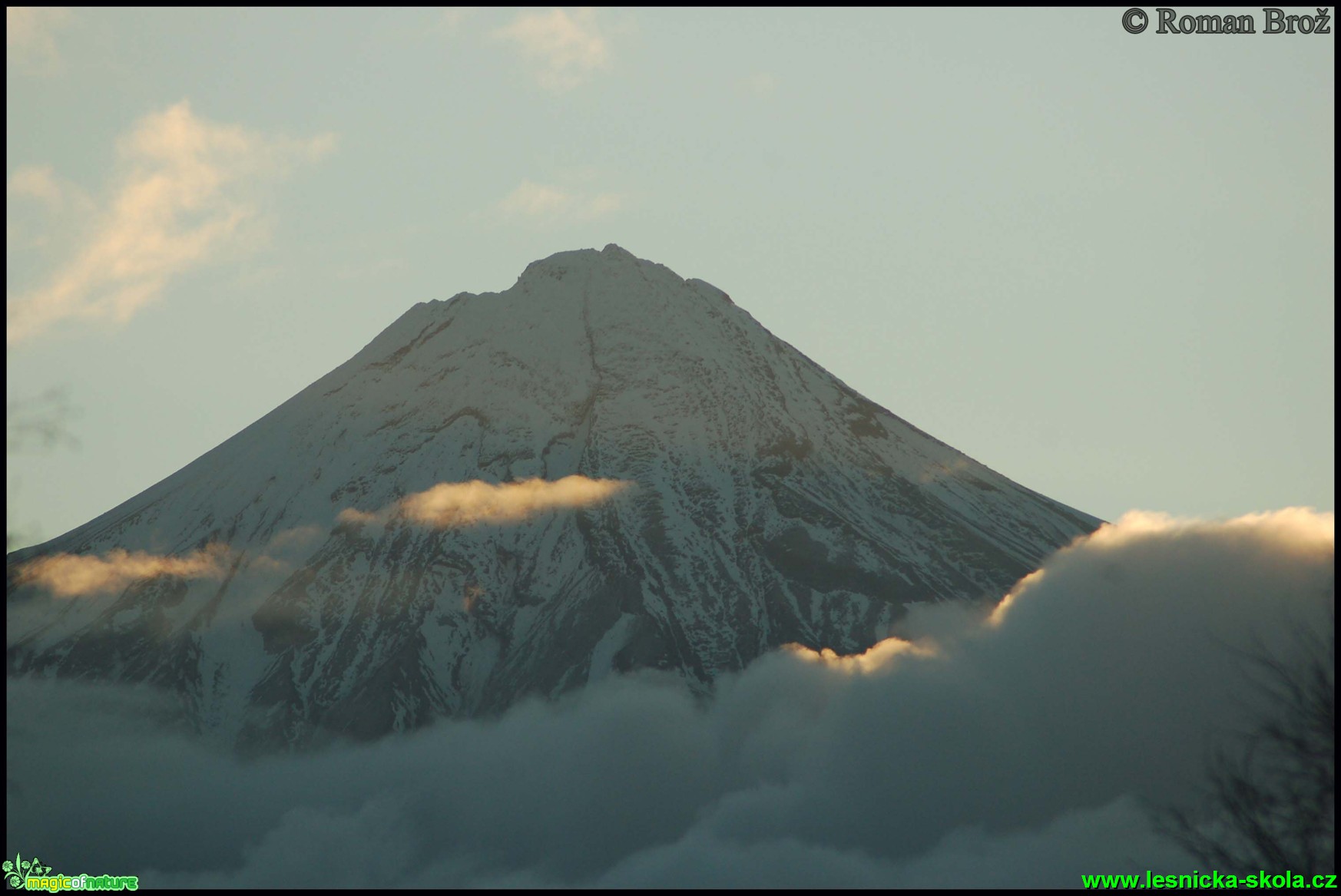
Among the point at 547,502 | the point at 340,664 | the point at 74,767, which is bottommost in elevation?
the point at 74,767

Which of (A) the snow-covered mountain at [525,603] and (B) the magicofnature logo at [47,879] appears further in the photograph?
(A) the snow-covered mountain at [525,603]

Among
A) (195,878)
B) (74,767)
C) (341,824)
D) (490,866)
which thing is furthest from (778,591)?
(74,767)

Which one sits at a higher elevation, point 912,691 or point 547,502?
point 547,502

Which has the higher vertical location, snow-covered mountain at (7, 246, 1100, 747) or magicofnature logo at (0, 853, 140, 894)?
snow-covered mountain at (7, 246, 1100, 747)

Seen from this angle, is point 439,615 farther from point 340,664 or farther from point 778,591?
point 778,591

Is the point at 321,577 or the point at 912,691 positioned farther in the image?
the point at 321,577

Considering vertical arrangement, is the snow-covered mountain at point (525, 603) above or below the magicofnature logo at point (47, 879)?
above

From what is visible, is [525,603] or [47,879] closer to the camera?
[47,879]

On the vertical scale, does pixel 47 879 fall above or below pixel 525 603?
below

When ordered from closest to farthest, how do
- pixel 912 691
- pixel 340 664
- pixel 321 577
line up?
1. pixel 912 691
2. pixel 340 664
3. pixel 321 577

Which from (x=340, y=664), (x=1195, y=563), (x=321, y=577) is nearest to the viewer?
(x=1195, y=563)

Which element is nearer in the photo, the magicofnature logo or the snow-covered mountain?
the magicofnature logo
